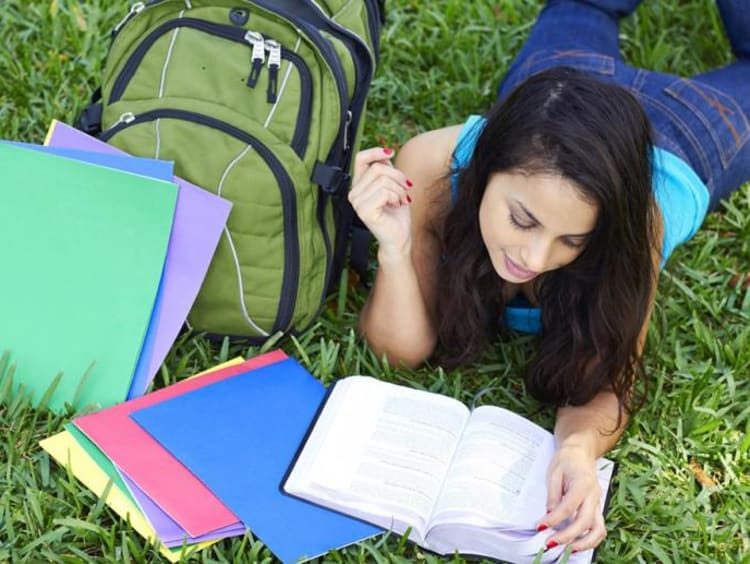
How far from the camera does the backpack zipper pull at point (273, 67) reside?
2227mm

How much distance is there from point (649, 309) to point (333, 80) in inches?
32.5

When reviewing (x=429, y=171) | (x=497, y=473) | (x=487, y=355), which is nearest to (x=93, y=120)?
(x=429, y=171)

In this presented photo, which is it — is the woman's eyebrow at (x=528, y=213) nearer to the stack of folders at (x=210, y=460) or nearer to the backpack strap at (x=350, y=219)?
the backpack strap at (x=350, y=219)

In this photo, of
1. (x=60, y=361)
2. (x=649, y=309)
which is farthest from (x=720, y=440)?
(x=60, y=361)

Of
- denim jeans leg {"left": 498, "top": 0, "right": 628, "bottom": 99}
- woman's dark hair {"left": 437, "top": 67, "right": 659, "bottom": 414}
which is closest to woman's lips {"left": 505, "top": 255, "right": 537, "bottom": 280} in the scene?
woman's dark hair {"left": 437, "top": 67, "right": 659, "bottom": 414}

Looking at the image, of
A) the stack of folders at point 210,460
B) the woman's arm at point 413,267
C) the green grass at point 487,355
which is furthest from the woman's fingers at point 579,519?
the woman's arm at point 413,267

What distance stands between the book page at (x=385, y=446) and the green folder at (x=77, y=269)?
44 cm

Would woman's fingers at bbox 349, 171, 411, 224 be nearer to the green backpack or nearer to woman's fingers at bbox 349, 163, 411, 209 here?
woman's fingers at bbox 349, 163, 411, 209

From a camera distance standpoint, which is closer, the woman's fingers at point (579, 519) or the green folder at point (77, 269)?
the woman's fingers at point (579, 519)

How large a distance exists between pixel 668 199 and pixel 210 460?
117 centimetres

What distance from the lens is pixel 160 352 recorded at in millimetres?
2242

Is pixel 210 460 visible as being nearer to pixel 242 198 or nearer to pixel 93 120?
pixel 242 198

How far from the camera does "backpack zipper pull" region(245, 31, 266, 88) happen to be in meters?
2.23

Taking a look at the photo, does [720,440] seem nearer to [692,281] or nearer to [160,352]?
[692,281]
